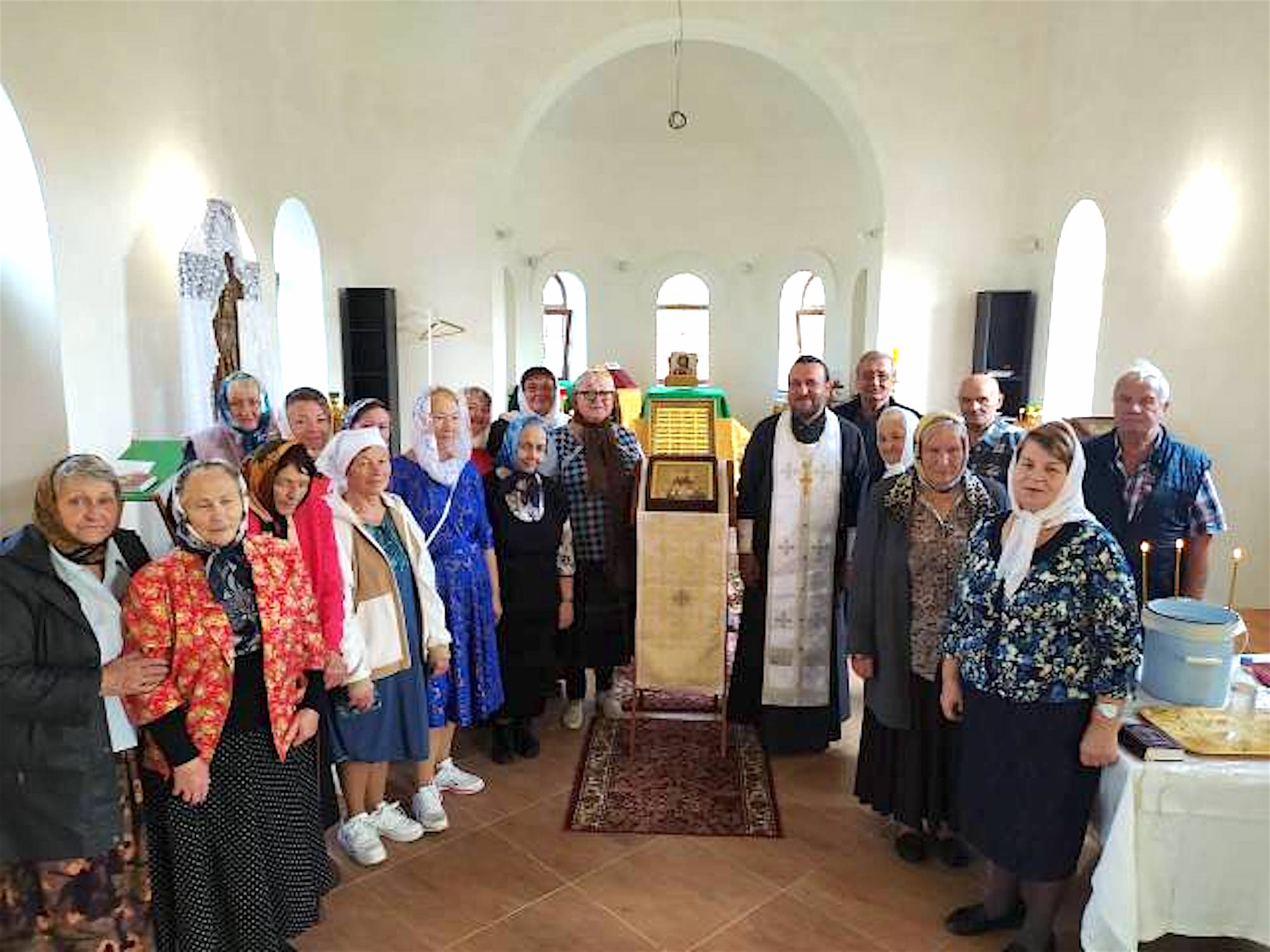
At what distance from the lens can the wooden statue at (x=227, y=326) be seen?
5.52 meters

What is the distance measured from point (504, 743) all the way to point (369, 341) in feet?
18.8

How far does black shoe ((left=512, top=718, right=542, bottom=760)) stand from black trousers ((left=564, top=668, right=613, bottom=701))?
0.33 metres

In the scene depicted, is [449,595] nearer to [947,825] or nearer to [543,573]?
[543,573]

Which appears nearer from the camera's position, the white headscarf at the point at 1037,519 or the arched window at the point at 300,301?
the white headscarf at the point at 1037,519

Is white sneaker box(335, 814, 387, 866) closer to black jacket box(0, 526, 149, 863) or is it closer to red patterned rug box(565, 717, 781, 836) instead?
red patterned rug box(565, 717, 781, 836)

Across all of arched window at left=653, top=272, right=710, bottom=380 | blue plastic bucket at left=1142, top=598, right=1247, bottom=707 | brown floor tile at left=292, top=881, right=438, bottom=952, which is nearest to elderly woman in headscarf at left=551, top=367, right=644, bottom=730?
brown floor tile at left=292, top=881, right=438, bottom=952

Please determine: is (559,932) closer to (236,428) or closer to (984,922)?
(984,922)

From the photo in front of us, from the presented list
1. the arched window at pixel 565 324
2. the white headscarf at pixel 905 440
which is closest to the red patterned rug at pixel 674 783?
the white headscarf at pixel 905 440

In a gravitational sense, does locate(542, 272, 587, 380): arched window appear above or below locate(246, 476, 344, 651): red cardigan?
above

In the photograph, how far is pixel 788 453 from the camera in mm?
3881

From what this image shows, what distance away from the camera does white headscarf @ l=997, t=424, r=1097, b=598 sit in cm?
232

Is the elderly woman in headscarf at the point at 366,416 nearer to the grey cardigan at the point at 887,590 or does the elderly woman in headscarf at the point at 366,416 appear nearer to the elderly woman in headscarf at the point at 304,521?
the elderly woman in headscarf at the point at 304,521

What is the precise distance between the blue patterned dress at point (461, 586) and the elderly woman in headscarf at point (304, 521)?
0.58 meters

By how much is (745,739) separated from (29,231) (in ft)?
13.1
